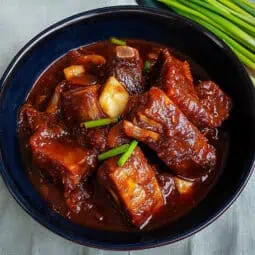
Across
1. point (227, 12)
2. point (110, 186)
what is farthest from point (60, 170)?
point (227, 12)

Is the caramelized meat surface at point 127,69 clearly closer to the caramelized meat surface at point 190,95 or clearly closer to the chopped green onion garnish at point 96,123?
the caramelized meat surface at point 190,95

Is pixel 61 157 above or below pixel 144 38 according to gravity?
below

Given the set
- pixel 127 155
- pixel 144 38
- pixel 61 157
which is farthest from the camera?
pixel 144 38

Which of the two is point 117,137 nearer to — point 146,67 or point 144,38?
point 146,67

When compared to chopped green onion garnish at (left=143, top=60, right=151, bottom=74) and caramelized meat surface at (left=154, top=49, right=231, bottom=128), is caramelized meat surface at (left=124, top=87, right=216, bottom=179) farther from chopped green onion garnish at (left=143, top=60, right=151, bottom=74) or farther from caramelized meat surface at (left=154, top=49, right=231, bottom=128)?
chopped green onion garnish at (left=143, top=60, right=151, bottom=74)

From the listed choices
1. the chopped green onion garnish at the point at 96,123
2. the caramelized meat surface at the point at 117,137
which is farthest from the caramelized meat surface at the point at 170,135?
the chopped green onion garnish at the point at 96,123

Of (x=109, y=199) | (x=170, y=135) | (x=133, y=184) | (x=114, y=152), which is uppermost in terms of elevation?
(x=170, y=135)

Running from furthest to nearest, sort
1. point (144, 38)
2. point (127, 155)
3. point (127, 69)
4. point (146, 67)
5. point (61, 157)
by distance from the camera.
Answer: point (144, 38), point (146, 67), point (127, 69), point (61, 157), point (127, 155)

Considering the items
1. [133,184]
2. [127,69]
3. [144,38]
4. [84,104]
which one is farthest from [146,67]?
[133,184]
